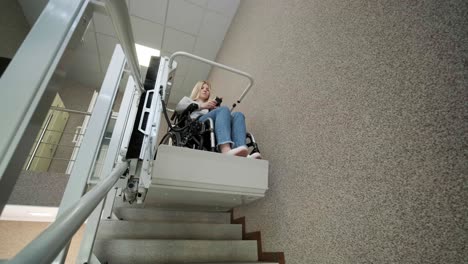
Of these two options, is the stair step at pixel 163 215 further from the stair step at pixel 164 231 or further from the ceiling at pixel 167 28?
the ceiling at pixel 167 28

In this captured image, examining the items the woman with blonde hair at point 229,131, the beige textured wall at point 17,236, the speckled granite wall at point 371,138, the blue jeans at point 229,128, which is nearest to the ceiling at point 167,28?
the speckled granite wall at point 371,138

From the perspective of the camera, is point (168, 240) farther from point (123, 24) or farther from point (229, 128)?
point (123, 24)

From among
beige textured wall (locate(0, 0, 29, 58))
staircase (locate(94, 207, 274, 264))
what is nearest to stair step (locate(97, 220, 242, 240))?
staircase (locate(94, 207, 274, 264))

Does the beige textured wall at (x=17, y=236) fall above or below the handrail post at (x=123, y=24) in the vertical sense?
below

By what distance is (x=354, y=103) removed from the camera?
0.97 m

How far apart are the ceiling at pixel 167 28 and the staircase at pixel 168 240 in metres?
2.38

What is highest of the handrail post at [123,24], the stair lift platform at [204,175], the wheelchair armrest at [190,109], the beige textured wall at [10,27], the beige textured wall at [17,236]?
the beige textured wall at [10,27]

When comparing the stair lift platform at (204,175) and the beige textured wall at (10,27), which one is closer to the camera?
the stair lift platform at (204,175)

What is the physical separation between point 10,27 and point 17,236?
10.1ft

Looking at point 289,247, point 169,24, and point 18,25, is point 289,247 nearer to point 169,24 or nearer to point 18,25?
point 169,24

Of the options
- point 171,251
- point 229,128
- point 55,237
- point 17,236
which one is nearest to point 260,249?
point 171,251

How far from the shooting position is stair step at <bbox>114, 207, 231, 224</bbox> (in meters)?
1.55

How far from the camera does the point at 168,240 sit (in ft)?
4.19

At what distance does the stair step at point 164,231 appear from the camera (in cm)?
134
